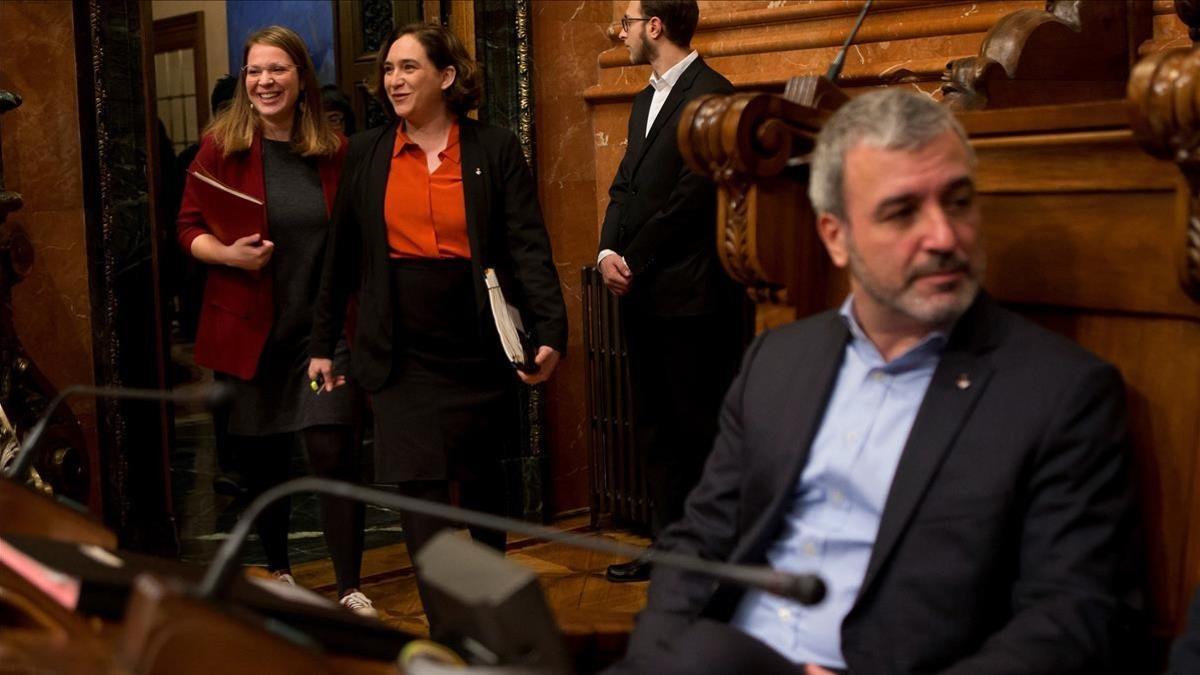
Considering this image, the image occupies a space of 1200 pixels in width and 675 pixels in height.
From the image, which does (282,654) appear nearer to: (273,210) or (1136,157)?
(1136,157)

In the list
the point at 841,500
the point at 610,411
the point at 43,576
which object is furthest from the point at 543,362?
the point at 43,576

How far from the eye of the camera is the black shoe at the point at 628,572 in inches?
182

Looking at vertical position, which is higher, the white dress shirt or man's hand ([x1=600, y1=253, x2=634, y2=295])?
the white dress shirt

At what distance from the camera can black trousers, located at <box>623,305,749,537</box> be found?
4336mm

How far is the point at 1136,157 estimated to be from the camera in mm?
1863

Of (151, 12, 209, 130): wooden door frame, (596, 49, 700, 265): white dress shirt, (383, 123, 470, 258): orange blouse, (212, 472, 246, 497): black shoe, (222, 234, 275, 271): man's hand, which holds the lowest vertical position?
(212, 472, 246, 497): black shoe

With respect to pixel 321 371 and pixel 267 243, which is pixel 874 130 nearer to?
pixel 321 371

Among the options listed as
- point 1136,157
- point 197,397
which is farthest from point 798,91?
A: point 197,397

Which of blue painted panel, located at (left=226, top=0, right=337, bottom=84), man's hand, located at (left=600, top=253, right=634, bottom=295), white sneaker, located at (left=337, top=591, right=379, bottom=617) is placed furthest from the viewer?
blue painted panel, located at (left=226, top=0, right=337, bottom=84)

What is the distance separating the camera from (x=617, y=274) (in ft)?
14.2

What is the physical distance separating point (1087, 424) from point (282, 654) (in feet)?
A: 3.22

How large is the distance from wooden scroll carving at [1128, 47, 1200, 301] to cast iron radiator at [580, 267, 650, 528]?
3.41 m

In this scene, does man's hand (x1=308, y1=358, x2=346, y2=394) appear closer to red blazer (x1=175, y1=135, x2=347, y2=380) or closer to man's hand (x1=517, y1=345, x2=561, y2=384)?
red blazer (x1=175, y1=135, x2=347, y2=380)

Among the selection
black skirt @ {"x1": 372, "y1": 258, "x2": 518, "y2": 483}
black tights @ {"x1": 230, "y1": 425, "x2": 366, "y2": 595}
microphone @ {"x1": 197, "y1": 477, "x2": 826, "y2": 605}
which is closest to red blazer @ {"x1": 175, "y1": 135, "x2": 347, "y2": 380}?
black tights @ {"x1": 230, "y1": 425, "x2": 366, "y2": 595}
